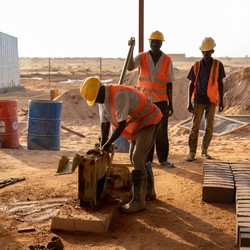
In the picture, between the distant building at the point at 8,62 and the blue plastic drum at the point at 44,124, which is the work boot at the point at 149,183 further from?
the distant building at the point at 8,62

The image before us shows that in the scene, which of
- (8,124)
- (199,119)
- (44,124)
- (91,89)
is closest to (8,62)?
(8,124)

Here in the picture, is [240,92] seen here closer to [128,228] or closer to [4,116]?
[4,116]

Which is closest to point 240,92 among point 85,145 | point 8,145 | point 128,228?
point 85,145

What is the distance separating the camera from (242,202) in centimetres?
465

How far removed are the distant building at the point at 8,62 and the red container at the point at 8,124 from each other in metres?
14.2

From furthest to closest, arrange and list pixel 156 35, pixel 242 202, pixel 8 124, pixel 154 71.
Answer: pixel 8 124
pixel 154 71
pixel 156 35
pixel 242 202

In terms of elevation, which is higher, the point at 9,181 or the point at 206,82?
the point at 206,82

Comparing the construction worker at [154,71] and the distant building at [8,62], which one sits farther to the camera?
the distant building at [8,62]

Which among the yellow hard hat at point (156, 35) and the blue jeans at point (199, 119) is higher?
the yellow hard hat at point (156, 35)

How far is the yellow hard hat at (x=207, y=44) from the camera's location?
6.98 m

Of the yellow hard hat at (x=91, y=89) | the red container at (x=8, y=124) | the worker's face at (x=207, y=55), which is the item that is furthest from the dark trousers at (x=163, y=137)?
the red container at (x=8, y=124)

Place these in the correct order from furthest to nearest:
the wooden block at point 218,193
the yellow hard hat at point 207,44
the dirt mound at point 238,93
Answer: the dirt mound at point 238,93 → the yellow hard hat at point 207,44 → the wooden block at point 218,193

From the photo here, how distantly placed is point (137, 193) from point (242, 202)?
121 centimetres

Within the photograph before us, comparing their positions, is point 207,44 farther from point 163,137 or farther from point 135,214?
point 135,214
